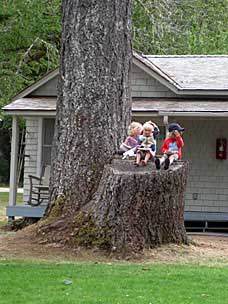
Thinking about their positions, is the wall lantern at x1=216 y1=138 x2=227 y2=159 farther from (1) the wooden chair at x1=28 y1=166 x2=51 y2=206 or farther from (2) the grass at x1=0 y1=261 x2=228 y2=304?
(2) the grass at x1=0 y1=261 x2=228 y2=304

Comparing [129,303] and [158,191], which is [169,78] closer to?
[158,191]

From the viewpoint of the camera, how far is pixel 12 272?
957cm

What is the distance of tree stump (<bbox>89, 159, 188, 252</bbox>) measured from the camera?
35.0 feet

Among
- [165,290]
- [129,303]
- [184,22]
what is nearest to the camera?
[129,303]

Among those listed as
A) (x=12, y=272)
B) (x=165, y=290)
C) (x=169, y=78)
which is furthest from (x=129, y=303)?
(x=169, y=78)

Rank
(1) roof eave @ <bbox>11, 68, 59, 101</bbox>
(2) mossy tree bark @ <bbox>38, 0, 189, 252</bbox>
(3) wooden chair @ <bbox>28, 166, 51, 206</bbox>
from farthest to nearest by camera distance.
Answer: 1. (1) roof eave @ <bbox>11, 68, 59, 101</bbox>
2. (3) wooden chair @ <bbox>28, 166, 51, 206</bbox>
3. (2) mossy tree bark @ <bbox>38, 0, 189, 252</bbox>

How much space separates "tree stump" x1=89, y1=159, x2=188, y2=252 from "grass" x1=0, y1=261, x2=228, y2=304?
26.2 inches

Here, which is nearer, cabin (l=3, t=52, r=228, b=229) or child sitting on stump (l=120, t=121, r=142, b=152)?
child sitting on stump (l=120, t=121, r=142, b=152)

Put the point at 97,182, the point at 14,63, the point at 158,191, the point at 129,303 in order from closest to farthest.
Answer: the point at 129,303 < the point at 158,191 < the point at 97,182 < the point at 14,63

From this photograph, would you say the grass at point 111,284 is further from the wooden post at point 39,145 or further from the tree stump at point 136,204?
the wooden post at point 39,145

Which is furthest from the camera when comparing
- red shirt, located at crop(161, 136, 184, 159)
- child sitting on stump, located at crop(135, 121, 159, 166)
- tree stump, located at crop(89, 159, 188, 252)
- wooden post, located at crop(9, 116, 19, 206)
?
wooden post, located at crop(9, 116, 19, 206)

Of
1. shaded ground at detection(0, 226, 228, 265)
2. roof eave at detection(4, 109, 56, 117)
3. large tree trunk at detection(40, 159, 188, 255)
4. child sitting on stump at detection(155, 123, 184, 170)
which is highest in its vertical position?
roof eave at detection(4, 109, 56, 117)

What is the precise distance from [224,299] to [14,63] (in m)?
17.6

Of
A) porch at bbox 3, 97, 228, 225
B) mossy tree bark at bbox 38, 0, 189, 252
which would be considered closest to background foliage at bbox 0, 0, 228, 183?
porch at bbox 3, 97, 228, 225
